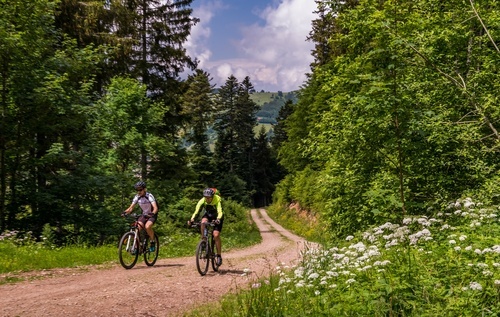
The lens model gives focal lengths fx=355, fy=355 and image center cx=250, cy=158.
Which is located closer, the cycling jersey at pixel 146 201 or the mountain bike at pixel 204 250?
the mountain bike at pixel 204 250

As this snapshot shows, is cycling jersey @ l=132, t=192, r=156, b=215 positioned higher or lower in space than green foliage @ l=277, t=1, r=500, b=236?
lower

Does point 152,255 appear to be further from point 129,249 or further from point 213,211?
point 213,211

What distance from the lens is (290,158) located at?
46.7 m

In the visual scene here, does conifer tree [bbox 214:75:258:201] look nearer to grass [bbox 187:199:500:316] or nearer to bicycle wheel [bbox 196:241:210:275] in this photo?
bicycle wheel [bbox 196:241:210:275]

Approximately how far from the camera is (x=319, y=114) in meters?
15.5

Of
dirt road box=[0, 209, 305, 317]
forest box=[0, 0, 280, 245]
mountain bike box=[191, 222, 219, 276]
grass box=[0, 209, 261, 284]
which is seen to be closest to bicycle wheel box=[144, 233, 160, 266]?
dirt road box=[0, 209, 305, 317]

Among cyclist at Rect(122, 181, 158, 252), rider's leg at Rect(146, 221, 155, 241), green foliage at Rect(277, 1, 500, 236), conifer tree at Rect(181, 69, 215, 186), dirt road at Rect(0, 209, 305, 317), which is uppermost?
conifer tree at Rect(181, 69, 215, 186)

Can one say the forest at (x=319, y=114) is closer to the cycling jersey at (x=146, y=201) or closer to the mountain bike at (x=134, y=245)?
the mountain bike at (x=134, y=245)

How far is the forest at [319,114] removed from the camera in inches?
365

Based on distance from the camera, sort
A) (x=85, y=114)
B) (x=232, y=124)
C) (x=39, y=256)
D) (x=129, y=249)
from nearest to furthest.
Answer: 1. (x=129, y=249)
2. (x=39, y=256)
3. (x=85, y=114)
4. (x=232, y=124)

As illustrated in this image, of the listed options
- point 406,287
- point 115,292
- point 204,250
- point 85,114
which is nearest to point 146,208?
point 204,250

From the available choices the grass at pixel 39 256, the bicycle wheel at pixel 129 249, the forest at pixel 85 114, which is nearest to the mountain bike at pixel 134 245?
the bicycle wheel at pixel 129 249

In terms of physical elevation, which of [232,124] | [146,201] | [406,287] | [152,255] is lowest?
[152,255]

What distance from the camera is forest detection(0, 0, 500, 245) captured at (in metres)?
9.28
